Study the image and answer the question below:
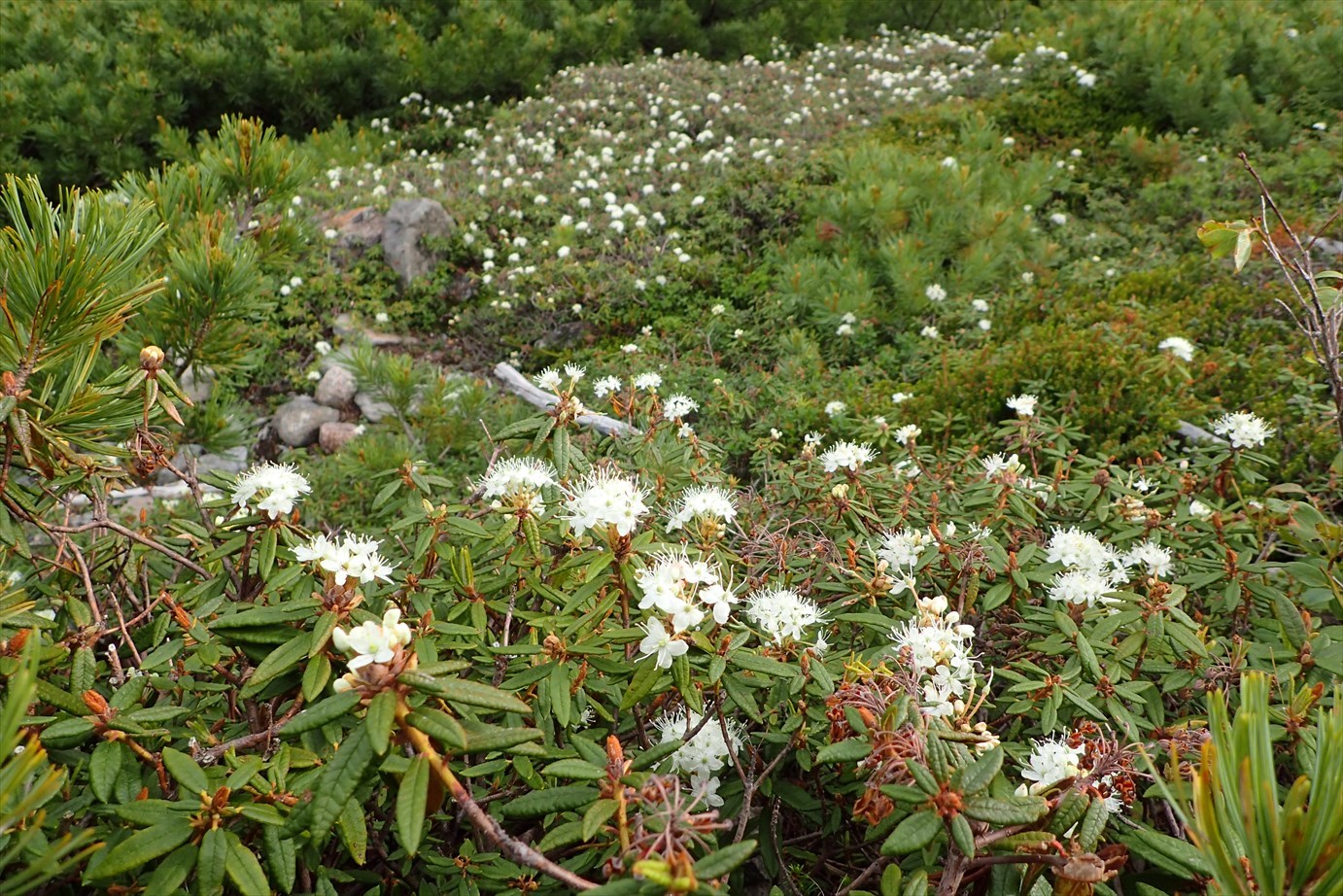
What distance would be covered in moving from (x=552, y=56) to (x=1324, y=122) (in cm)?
752

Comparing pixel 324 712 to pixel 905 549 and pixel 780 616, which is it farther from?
pixel 905 549

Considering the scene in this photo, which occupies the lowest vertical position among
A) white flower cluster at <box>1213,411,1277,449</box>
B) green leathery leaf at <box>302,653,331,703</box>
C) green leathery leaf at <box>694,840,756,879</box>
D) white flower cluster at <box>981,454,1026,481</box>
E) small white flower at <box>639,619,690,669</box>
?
white flower cluster at <box>981,454,1026,481</box>

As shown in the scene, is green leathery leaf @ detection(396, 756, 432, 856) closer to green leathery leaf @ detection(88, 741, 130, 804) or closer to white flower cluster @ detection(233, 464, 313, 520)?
→ green leathery leaf @ detection(88, 741, 130, 804)

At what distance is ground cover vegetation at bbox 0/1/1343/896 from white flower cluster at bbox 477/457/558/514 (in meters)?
0.01

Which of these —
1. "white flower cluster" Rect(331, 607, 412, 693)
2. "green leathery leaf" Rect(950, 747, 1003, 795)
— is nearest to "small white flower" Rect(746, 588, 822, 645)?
"green leathery leaf" Rect(950, 747, 1003, 795)

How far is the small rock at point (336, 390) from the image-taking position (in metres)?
4.77

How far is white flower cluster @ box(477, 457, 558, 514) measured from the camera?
135cm

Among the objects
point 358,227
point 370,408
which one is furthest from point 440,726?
point 358,227

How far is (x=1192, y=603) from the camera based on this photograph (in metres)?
1.67

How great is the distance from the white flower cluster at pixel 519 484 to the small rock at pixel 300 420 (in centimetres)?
350

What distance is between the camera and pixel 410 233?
233 inches

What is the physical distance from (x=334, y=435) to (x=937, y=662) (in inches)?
159

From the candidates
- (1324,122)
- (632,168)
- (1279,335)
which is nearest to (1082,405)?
(1279,335)

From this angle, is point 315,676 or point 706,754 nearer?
point 315,676
